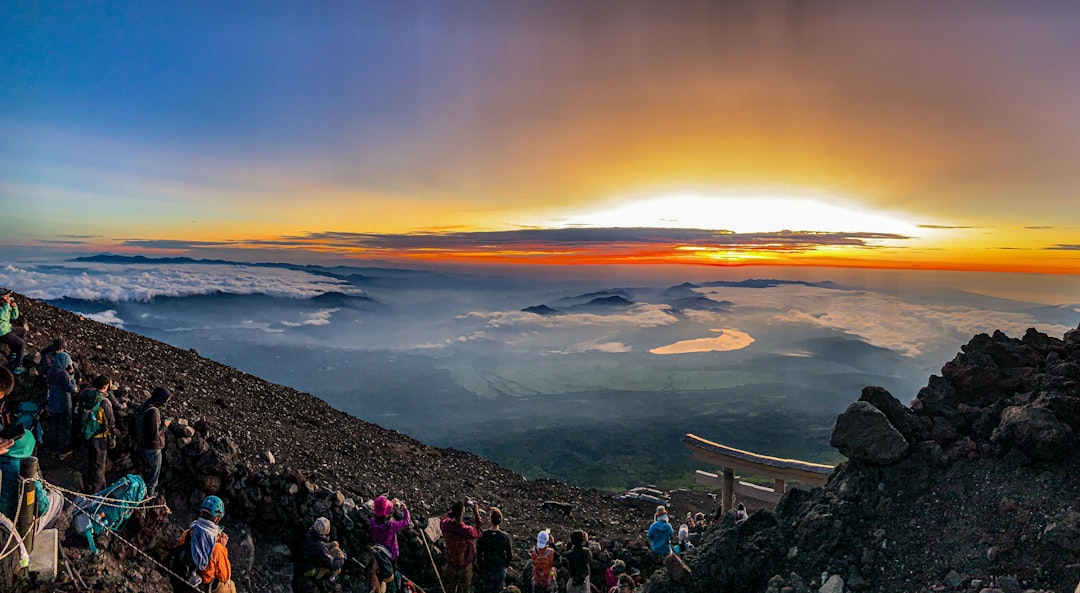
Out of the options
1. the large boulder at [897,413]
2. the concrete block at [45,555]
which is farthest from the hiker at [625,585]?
the concrete block at [45,555]

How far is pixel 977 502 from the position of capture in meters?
9.73

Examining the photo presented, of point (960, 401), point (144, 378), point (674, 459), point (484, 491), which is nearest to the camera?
point (960, 401)

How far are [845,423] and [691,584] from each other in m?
3.96

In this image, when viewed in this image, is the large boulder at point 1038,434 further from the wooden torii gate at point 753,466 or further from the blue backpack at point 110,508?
the blue backpack at point 110,508

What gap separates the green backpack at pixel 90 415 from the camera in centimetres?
939

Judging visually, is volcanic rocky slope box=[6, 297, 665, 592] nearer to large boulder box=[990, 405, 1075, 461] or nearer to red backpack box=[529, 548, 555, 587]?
red backpack box=[529, 548, 555, 587]

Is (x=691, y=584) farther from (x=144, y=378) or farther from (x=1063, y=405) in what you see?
(x=144, y=378)

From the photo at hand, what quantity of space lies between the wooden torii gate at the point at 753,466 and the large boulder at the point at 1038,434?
4370 millimetres

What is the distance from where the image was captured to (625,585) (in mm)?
12039

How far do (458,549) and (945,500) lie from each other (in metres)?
8.02

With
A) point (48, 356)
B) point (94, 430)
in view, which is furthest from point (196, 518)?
point (48, 356)

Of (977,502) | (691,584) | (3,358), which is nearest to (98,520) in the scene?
(3,358)

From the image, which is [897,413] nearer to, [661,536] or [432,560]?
[661,536]

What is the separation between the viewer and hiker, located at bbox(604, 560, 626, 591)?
12.5m
